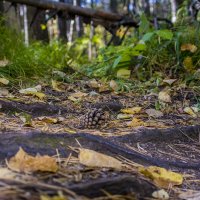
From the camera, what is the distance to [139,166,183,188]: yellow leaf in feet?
4.69

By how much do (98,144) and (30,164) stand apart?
0.48 meters

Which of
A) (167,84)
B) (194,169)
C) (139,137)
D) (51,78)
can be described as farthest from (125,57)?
(194,169)

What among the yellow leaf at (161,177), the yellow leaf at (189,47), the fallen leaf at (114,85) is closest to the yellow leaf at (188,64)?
the yellow leaf at (189,47)

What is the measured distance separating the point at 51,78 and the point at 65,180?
190cm

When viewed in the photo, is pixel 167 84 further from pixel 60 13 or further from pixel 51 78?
pixel 60 13

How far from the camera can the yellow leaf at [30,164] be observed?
4.00 ft

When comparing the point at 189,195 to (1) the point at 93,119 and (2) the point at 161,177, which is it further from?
(1) the point at 93,119

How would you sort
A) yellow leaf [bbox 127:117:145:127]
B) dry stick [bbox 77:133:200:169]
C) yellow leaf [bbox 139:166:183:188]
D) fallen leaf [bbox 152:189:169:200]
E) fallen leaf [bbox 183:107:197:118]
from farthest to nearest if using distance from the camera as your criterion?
fallen leaf [bbox 183:107:197:118]
yellow leaf [bbox 127:117:145:127]
dry stick [bbox 77:133:200:169]
yellow leaf [bbox 139:166:183:188]
fallen leaf [bbox 152:189:169:200]

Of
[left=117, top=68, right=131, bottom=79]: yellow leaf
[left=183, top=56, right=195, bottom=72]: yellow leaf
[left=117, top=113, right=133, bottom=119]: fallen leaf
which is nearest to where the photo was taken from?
[left=117, top=113, right=133, bottom=119]: fallen leaf

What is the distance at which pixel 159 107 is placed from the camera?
254 centimetres

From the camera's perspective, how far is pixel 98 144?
5.45 feet

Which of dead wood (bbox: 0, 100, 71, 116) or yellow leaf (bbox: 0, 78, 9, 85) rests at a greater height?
yellow leaf (bbox: 0, 78, 9, 85)

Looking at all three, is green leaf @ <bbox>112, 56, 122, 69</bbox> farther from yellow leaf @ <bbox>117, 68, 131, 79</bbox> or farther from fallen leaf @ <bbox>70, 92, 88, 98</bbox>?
fallen leaf @ <bbox>70, 92, 88, 98</bbox>

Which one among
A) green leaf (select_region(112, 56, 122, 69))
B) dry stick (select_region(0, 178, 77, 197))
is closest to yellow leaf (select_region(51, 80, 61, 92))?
green leaf (select_region(112, 56, 122, 69))
